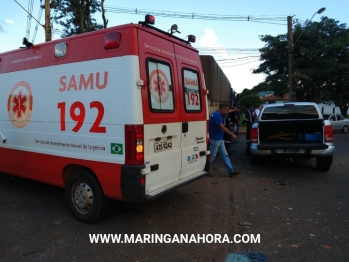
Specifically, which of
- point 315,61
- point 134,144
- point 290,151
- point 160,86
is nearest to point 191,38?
point 160,86

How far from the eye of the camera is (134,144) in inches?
137

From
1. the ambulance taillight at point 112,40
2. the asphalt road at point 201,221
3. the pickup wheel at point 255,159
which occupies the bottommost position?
the asphalt road at point 201,221

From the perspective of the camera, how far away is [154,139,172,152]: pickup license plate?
151 inches

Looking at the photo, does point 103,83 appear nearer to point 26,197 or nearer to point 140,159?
point 140,159

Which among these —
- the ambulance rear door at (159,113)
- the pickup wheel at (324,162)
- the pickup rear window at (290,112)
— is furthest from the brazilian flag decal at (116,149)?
the pickup rear window at (290,112)

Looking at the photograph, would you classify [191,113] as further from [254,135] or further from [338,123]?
[338,123]

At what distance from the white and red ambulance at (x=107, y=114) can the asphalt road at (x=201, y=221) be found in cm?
52

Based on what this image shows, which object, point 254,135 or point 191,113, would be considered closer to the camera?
point 191,113

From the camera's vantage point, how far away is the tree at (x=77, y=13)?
19.5 metres

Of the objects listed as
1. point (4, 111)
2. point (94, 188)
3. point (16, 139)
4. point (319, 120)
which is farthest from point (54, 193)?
point (319, 120)

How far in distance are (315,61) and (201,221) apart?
2189 cm

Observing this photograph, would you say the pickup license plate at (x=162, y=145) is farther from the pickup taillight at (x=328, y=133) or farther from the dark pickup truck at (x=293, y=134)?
the pickup taillight at (x=328, y=133)

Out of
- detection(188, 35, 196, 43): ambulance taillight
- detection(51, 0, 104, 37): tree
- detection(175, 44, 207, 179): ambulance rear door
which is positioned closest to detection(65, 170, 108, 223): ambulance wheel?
detection(175, 44, 207, 179): ambulance rear door

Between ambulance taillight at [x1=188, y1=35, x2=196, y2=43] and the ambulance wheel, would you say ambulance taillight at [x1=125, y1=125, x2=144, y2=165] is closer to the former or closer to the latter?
the ambulance wheel
